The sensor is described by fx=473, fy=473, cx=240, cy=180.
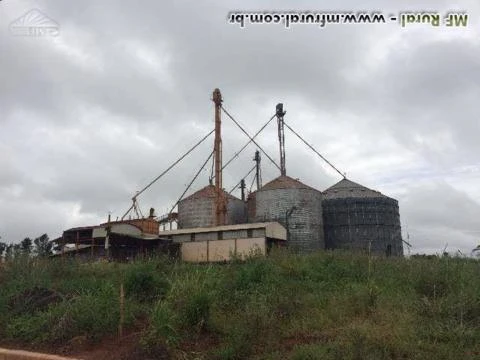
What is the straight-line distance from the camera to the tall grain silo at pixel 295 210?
40.2 m

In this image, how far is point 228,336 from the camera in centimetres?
711

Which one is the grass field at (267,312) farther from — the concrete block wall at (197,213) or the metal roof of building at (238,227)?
the concrete block wall at (197,213)

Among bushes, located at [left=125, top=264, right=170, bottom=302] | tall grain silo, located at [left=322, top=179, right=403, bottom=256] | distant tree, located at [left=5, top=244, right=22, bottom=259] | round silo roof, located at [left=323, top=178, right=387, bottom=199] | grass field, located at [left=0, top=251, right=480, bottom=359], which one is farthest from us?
round silo roof, located at [left=323, top=178, right=387, bottom=199]

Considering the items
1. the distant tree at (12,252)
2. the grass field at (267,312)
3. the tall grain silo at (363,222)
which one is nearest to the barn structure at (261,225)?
the tall grain silo at (363,222)

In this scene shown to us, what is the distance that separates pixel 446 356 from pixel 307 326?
221 centimetres

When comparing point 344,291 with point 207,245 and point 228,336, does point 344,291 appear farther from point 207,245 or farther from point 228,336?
point 207,245

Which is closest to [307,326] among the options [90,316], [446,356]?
[446,356]

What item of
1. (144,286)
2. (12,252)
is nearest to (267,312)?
(144,286)

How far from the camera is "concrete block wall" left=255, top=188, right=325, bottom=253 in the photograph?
1580 inches

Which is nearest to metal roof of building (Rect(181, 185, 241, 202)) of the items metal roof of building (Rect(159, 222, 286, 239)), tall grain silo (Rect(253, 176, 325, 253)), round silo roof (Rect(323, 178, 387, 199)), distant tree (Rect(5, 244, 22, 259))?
tall grain silo (Rect(253, 176, 325, 253))

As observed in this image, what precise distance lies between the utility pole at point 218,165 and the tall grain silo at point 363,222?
9570 millimetres

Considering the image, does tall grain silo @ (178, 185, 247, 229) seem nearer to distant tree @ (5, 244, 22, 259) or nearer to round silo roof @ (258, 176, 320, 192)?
round silo roof @ (258, 176, 320, 192)

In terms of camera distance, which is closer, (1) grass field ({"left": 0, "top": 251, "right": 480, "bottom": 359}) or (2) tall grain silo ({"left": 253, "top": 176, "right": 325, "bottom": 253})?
(1) grass field ({"left": 0, "top": 251, "right": 480, "bottom": 359})

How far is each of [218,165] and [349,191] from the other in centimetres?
1261
